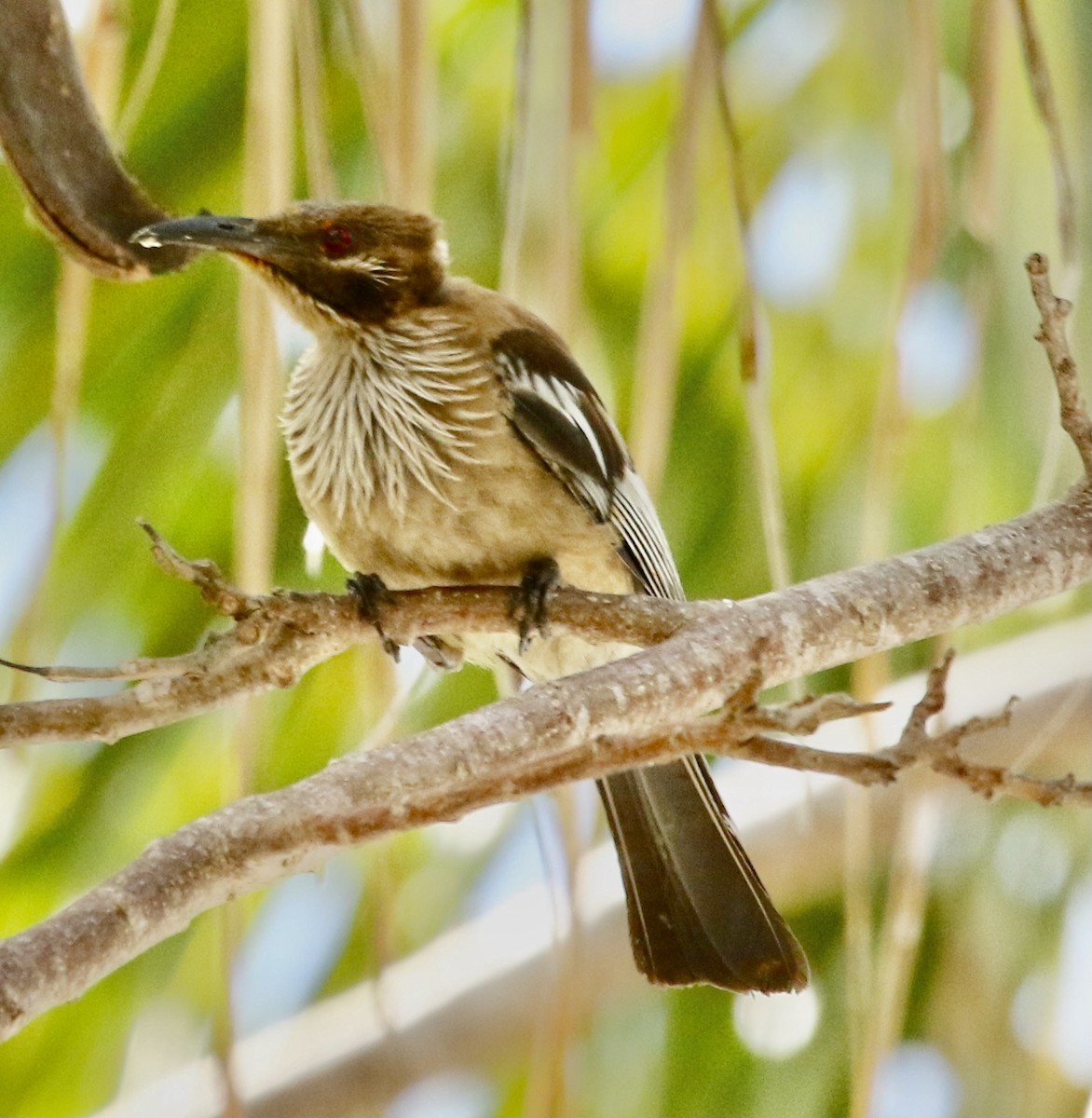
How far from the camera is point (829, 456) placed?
2.96m

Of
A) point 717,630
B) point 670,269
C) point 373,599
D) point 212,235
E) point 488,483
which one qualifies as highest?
point 212,235

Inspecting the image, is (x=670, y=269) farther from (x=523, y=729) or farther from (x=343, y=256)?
(x=343, y=256)

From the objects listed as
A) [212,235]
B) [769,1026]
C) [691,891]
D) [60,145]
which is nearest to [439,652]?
[691,891]

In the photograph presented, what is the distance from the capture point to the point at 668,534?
2.90m

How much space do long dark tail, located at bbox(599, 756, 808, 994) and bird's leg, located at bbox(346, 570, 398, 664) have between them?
1.79ft

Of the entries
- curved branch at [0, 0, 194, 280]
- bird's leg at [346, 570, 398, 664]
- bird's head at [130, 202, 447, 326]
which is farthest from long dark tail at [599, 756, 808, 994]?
curved branch at [0, 0, 194, 280]

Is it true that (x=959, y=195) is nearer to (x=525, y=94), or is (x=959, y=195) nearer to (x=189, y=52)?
(x=525, y=94)

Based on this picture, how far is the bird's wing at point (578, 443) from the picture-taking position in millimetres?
2508

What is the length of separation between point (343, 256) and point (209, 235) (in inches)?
15.0

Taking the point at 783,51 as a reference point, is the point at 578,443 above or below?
below

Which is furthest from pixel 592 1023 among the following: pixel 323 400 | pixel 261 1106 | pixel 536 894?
pixel 323 400

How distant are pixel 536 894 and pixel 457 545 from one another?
28.5 inches

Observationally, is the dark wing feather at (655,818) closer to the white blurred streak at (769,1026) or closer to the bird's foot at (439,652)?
the bird's foot at (439,652)

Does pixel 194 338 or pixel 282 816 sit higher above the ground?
pixel 194 338
